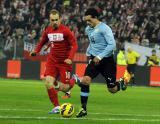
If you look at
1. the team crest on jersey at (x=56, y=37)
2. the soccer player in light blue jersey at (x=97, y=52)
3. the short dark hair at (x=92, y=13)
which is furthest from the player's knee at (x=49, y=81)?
the short dark hair at (x=92, y=13)

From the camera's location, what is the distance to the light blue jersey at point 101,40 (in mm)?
14094

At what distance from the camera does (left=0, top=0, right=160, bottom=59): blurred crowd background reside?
116 ft

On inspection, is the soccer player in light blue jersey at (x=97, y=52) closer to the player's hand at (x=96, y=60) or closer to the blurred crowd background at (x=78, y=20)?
the player's hand at (x=96, y=60)

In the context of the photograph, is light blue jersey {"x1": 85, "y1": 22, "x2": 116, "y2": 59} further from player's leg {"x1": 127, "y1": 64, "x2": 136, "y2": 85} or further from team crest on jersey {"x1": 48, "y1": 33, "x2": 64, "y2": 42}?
player's leg {"x1": 127, "y1": 64, "x2": 136, "y2": 85}

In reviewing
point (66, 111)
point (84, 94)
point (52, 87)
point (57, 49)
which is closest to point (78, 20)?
point (57, 49)

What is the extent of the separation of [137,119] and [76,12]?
2715 centimetres

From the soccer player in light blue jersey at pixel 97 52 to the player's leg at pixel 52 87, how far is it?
0.63m

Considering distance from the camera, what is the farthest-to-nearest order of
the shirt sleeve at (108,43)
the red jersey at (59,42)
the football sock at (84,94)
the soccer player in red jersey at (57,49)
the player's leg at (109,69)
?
the red jersey at (59,42) < the soccer player in red jersey at (57,49) < the player's leg at (109,69) < the football sock at (84,94) < the shirt sleeve at (108,43)

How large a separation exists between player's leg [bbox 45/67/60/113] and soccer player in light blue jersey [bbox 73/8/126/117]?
63 cm

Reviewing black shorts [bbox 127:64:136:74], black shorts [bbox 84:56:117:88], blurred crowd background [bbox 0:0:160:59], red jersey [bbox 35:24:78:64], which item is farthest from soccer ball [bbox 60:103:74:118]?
blurred crowd background [bbox 0:0:160:59]

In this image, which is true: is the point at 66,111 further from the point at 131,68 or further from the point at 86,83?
the point at 131,68

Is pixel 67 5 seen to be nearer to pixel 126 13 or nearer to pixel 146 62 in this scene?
pixel 126 13

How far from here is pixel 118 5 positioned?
126 ft

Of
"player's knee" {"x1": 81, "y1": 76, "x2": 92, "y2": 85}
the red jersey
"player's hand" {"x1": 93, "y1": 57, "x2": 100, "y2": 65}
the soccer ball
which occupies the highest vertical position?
the red jersey
